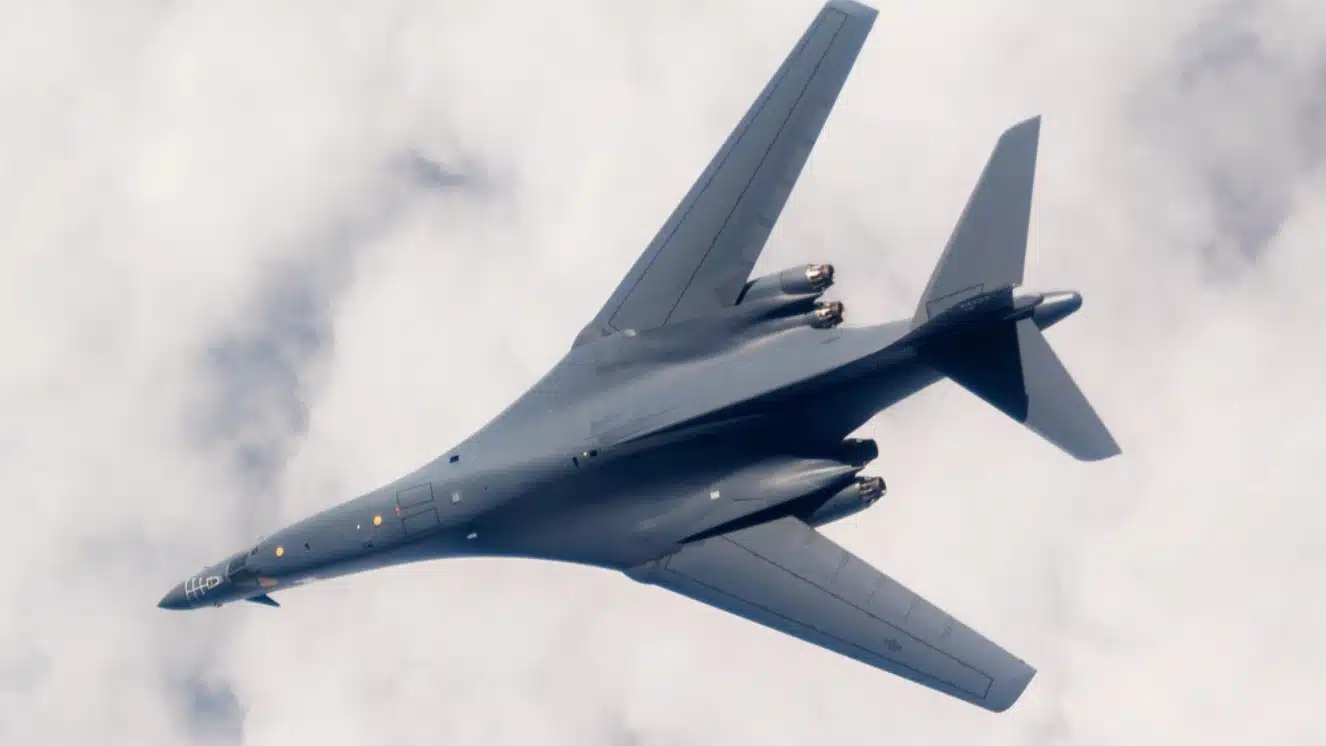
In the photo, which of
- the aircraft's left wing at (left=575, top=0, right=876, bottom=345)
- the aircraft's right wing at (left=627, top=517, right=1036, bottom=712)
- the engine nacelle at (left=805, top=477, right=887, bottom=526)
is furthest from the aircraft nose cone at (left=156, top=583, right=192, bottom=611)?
the engine nacelle at (left=805, top=477, right=887, bottom=526)

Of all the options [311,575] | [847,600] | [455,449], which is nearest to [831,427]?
[847,600]

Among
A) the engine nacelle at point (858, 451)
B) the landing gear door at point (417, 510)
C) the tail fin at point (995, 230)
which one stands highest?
the tail fin at point (995, 230)

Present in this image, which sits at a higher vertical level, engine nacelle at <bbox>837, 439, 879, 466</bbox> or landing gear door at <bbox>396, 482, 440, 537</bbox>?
engine nacelle at <bbox>837, 439, 879, 466</bbox>

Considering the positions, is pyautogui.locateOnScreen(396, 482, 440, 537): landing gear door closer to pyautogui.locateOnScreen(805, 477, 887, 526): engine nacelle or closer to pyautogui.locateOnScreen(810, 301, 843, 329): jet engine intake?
pyautogui.locateOnScreen(805, 477, 887, 526): engine nacelle

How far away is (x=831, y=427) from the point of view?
2977 cm

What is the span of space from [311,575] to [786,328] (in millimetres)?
15208

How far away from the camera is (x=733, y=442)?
2967 centimetres

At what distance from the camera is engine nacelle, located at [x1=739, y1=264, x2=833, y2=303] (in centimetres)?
2959

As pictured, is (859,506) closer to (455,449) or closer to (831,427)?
(831,427)

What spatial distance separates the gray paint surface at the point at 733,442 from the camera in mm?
28828

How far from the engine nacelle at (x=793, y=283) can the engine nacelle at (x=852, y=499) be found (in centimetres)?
524

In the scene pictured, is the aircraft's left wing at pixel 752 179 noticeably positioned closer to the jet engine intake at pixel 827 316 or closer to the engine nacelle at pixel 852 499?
the jet engine intake at pixel 827 316

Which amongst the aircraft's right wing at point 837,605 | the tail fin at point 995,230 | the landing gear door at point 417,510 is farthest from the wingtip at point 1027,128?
the landing gear door at point 417,510

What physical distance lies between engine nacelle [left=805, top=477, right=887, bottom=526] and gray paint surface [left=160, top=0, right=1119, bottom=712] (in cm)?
5
